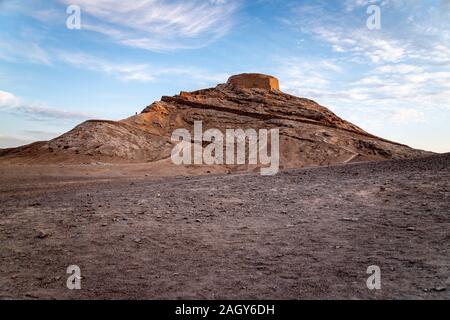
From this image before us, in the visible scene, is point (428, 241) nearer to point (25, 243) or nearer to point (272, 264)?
point (272, 264)

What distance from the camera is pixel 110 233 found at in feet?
22.3

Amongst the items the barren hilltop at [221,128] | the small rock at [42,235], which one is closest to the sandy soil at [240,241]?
the small rock at [42,235]

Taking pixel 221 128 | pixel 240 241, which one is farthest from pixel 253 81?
pixel 240 241

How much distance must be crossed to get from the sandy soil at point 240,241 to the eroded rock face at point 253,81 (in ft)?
132

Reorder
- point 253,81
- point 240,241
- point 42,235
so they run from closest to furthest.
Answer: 1. point 240,241
2. point 42,235
3. point 253,81

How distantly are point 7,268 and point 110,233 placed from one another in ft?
5.97

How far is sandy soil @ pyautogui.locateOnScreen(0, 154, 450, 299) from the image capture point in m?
4.46

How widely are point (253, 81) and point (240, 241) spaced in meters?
45.7

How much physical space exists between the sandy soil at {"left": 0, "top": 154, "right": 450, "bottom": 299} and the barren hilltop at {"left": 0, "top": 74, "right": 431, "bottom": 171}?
1756cm

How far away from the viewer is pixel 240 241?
633 centimetres

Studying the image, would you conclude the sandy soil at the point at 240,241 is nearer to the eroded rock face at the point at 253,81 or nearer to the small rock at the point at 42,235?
the small rock at the point at 42,235

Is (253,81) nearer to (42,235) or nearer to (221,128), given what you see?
(221,128)

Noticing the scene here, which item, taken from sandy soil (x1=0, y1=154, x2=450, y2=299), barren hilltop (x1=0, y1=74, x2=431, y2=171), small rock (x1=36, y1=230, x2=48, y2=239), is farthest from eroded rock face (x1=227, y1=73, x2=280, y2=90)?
small rock (x1=36, y1=230, x2=48, y2=239)

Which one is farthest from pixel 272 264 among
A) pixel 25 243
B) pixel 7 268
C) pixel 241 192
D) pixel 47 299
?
pixel 241 192
